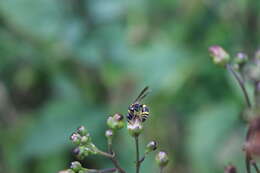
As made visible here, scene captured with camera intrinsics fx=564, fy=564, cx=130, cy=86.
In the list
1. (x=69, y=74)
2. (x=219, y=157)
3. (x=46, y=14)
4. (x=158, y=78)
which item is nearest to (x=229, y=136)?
(x=219, y=157)


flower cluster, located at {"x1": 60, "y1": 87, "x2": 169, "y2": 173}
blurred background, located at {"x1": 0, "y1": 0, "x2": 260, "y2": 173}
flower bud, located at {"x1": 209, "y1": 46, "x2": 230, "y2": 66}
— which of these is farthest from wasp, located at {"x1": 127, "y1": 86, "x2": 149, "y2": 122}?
blurred background, located at {"x1": 0, "y1": 0, "x2": 260, "y2": 173}

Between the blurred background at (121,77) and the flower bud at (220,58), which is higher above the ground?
the blurred background at (121,77)

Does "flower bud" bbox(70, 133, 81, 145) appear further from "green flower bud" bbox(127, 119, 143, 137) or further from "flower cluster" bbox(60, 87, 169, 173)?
"green flower bud" bbox(127, 119, 143, 137)

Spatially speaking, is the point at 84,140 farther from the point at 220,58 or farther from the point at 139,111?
the point at 220,58

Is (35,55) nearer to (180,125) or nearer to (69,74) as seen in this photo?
(69,74)

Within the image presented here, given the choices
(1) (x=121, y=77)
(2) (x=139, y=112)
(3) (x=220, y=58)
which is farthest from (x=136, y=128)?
(1) (x=121, y=77)

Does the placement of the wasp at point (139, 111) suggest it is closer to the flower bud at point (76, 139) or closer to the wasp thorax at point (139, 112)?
the wasp thorax at point (139, 112)

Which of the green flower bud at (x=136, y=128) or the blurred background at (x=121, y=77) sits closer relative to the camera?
the green flower bud at (x=136, y=128)

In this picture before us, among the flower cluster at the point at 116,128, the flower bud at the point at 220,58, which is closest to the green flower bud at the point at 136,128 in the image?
the flower cluster at the point at 116,128
